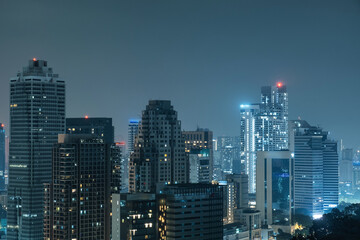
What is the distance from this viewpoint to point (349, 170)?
67875mm

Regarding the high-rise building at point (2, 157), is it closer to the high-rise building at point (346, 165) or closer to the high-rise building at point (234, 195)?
the high-rise building at point (234, 195)

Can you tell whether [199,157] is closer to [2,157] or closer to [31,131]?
[31,131]

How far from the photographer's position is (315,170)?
173 feet

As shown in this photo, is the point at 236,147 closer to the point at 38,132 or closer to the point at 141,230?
the point at 38,132

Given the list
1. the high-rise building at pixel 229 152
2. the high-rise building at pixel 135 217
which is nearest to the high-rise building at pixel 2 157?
the high-rise building at pixel 229 152

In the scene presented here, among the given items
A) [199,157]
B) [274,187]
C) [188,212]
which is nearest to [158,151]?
[199,157]

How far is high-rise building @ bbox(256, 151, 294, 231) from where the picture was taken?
42969 mm

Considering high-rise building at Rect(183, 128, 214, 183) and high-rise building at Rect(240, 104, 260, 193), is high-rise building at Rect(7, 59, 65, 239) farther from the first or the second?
high-rise building at Rect(240, 104, 260, 193)

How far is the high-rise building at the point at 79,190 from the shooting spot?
2870cm

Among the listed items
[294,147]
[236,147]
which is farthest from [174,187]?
[236,147]

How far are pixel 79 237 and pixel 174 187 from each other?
569cm

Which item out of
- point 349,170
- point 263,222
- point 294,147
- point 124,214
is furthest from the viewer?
point 349,170

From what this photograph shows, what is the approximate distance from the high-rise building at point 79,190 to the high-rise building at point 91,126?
11280mm

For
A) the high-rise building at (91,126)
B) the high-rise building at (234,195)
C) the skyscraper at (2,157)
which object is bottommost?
the high-rise building at (234,195)
